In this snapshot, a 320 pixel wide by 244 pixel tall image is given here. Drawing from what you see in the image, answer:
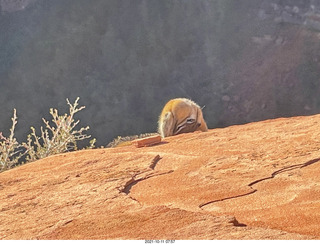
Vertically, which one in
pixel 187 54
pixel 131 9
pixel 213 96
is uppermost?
pixel 131 9

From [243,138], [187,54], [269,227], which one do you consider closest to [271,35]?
[187,54]

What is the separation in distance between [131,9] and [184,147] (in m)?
17.2

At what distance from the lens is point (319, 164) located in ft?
14.1

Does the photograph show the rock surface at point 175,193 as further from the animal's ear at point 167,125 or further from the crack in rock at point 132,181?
the animal's ear at point 167,125

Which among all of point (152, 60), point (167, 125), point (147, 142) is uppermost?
point (152, 60)

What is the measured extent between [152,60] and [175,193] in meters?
17.6

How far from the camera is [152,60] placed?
21266mm

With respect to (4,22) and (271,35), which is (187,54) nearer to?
(271,35)

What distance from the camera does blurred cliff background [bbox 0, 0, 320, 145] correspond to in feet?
63.8

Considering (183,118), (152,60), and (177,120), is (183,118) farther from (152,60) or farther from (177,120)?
(152,60)

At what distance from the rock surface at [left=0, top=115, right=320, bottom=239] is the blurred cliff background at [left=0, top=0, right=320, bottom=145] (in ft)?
43.6

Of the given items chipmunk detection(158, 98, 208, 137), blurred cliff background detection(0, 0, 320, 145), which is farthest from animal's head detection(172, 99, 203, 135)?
blurred cliff background detection(0, 0, 320, 145)

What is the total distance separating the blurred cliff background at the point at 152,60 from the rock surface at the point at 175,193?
1330 centimetres

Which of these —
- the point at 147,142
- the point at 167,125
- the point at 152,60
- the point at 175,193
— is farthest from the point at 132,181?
the point at 152,60
